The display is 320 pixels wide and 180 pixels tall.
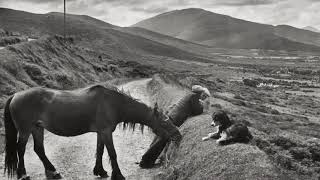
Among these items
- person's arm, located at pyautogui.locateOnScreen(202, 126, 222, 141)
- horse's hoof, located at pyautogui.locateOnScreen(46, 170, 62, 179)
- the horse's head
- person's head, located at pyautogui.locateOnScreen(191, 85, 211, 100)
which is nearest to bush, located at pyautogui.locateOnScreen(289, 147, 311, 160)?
person's arm, located at pyautogui.locateOnScreen(202, 126, 222, 141)

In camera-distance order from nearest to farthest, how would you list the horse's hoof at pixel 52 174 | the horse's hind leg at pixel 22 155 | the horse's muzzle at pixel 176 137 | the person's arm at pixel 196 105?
1. the horse's hind leg at pixel 22 155
2. the horse's hoof at pixel 52 174
3. the horse's muzzle at pixel 176 137
4. the person's arm at pixel 196 105

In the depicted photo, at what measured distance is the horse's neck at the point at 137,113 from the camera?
16234 millimetres

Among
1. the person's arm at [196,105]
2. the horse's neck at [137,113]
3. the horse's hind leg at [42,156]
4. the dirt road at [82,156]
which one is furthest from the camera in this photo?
the person's arm at [196,105]

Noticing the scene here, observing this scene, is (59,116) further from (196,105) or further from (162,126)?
(196,105)

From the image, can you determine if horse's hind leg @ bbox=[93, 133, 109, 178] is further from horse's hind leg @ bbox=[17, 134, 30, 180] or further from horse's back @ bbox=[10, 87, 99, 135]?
horse's hind leg @ bbox=[17, 134, 30, 180]

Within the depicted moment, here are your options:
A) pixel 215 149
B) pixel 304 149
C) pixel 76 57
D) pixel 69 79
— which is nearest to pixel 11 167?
pixel 215 149

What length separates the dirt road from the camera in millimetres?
17031

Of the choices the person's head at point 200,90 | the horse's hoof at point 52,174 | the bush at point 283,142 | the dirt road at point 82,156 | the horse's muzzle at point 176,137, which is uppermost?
the person's head at point 200,90

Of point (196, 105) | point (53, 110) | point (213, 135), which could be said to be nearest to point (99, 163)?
point (53, 110)

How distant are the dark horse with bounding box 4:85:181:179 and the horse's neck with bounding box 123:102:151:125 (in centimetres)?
4

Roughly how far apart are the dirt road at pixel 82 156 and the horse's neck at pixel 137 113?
2.14 metres

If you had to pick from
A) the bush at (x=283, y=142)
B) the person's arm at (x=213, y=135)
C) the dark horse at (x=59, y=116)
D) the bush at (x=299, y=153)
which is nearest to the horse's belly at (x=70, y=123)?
the dark horse at (x=59, y=116)

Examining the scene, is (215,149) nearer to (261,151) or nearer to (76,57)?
(261,151)

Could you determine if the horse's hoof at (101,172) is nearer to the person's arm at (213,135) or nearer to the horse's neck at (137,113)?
the horse's neck at (137,113)
